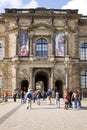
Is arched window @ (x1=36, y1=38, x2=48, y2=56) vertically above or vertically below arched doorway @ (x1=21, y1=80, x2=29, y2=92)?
above

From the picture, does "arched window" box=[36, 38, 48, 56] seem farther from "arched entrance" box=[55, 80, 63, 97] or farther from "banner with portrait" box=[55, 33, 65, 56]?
"arched entrance" box=[55, 80, 63, 97]

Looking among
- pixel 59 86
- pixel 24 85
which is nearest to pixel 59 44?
pixel 59 86

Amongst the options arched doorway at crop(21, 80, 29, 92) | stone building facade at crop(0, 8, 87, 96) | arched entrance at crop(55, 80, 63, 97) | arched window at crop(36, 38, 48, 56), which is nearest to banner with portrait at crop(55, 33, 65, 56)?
stone building facade at crop(0, 8, 87, 96)

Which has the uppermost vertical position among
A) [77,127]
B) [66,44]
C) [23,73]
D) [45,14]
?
[45,14]

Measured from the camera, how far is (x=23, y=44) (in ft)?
219

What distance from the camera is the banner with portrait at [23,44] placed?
66375mm

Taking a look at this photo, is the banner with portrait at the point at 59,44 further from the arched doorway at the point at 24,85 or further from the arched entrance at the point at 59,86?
the arched doorway at the point at 24,85

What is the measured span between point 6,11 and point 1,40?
493 cm

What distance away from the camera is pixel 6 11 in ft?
218

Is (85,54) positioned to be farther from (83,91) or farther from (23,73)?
(23,73)

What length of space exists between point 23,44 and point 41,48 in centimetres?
305

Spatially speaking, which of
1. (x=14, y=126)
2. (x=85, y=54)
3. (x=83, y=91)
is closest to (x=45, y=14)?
(x=85, y=54)

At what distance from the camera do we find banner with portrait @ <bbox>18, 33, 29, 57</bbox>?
66.4m

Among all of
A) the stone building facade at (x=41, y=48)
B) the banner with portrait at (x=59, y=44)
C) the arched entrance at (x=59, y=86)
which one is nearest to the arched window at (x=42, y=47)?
the stone building facade at (x=41, y=48)
